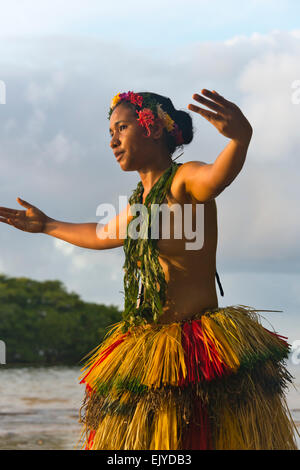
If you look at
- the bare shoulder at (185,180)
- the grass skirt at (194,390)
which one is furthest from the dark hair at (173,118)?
the grass skirt at (194,390)

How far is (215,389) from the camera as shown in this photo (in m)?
2.44

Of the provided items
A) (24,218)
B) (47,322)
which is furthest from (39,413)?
(47,322)

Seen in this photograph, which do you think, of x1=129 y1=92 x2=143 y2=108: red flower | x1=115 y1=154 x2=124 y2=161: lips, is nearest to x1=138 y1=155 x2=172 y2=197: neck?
x1=115 y1=154 x2=124 y2=161: lips

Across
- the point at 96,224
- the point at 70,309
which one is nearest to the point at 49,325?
the point at 70,309

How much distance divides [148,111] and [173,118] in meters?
0.16

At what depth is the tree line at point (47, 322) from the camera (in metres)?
19.9

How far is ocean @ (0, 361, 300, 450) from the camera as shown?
680 centimetres

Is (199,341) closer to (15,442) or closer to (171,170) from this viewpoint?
(171,170)

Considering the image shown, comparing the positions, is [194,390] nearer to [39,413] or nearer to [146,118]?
[146,118]

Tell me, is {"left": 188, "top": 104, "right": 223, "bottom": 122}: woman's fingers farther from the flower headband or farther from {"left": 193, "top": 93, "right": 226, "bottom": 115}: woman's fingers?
the flower headband

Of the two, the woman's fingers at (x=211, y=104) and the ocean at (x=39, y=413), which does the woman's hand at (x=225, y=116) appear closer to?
the woman's fingers at (x=211, y=104)

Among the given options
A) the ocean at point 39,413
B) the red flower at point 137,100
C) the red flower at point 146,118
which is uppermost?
the red flower at point 137,100

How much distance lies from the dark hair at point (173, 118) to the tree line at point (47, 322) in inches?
661

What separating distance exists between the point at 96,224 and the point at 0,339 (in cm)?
1738
